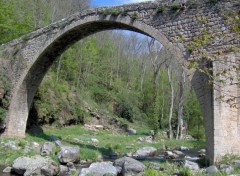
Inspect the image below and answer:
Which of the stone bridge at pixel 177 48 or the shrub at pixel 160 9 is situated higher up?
the shrub at pixel 160 9

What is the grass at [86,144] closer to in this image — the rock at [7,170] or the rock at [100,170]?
the rock at [7,170]

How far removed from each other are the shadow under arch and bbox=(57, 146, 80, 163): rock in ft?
14.9

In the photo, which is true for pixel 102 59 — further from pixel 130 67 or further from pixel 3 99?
pixel 3 99

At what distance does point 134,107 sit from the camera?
28.2m

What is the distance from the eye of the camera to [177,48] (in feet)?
31.5

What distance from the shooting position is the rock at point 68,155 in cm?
1027

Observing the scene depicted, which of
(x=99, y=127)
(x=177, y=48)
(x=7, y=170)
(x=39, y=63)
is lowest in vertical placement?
(x=7, y=170)

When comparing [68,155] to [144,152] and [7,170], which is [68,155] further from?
[144,152]

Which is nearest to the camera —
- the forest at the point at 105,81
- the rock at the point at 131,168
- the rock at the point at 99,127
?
the rock at the point at 131,168

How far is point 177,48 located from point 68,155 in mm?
4838

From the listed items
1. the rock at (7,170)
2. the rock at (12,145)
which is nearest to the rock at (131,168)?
the rock at (7,170)

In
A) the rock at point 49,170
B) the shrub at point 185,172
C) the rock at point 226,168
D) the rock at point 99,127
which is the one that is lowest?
the rock at point 49,170

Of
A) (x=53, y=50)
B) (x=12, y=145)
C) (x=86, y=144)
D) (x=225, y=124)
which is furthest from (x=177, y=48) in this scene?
(x=86, y=144)

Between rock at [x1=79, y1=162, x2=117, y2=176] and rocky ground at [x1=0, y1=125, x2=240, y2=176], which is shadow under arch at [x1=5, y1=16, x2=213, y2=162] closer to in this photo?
rocky ground at [x1=0, y1=125, x2=240, y2=176]
